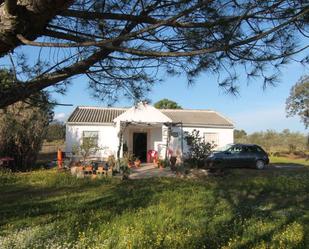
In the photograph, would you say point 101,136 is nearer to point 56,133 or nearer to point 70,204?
point 70,204

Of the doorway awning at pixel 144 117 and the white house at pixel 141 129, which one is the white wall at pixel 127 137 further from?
the doorway awning at pixel 144 117

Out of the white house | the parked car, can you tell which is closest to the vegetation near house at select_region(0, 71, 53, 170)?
the white house

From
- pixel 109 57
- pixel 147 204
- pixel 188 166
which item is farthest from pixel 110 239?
pixel 188 166

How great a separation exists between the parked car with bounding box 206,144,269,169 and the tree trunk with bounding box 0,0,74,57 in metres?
24.3

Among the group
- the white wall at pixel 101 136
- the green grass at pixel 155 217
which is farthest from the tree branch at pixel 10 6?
the white wall at pixel 101 136

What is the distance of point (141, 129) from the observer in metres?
33.8

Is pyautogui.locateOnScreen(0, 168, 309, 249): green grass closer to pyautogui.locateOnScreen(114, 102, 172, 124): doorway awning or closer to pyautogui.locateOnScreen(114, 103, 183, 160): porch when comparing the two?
pyautogui.locateOnScreen(114, 102, 172, 124): doorway awning

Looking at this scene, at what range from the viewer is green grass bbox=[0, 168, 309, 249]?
7297 mm

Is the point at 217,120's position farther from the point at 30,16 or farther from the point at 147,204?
the point at 30,16

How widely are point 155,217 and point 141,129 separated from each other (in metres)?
24.6

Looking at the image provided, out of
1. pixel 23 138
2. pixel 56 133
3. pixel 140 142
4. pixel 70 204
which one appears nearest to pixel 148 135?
pixel 140 142

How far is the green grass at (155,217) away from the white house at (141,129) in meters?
14.5

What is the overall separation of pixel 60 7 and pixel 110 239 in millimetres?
4384

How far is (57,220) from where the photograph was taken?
9367mm
